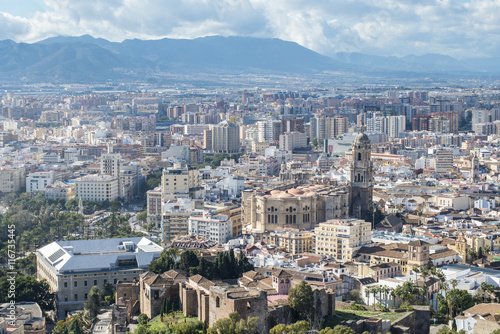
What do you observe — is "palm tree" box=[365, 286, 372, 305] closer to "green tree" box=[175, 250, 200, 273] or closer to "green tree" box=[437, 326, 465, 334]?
"green tree" box=[437, 326, 465, 334]

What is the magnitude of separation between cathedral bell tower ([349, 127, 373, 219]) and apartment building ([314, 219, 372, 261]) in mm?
6300

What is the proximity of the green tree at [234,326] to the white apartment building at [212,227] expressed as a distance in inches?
476

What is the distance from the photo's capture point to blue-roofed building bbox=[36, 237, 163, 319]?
22484 mm

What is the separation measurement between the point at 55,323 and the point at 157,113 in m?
79.8

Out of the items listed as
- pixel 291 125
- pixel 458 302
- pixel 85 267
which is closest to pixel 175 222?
pixel 85 267

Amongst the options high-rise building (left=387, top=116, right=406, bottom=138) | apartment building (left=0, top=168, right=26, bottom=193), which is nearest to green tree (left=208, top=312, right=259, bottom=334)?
apartment building (left=0, top=168, right=26, bottom=193)

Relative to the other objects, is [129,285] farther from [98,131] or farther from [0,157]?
[98,131]

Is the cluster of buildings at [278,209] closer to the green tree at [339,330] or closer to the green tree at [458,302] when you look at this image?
the green tree at [458,302]

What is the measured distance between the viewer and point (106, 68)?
17288 centimetres

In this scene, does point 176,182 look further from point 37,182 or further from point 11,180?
point 11,180

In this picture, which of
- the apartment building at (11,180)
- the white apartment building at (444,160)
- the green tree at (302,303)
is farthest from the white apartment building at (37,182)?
the green tree at (302,303)

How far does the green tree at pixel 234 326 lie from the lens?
15719 mm

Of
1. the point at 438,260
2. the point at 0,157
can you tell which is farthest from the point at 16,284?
the point at 0,157

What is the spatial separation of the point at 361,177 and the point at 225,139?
1201 inches
